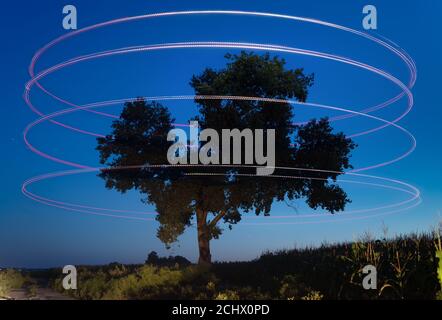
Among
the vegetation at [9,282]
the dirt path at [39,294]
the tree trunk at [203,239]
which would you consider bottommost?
the dirt path at [39,294]

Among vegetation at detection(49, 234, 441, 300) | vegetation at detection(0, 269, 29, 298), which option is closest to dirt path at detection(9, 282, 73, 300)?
vegetation at detection(0, 269, 29, 298)

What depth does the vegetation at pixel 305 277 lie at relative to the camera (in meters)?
16.6

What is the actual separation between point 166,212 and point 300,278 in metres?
10.7

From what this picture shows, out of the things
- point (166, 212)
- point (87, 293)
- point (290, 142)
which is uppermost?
point (290, 142)

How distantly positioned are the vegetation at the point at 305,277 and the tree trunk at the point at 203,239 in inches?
58.1

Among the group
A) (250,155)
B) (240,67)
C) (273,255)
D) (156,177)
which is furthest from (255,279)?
(240,67)

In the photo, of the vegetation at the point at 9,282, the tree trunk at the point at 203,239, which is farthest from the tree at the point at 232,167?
the vegetation at the point at 9,282

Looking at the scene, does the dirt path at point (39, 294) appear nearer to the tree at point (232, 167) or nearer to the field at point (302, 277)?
the field at point (302, 277)

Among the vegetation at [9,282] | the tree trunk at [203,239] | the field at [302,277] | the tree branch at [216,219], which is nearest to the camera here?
the field at [302,277]

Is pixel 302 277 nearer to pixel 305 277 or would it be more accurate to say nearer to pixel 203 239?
pixel 305 277
